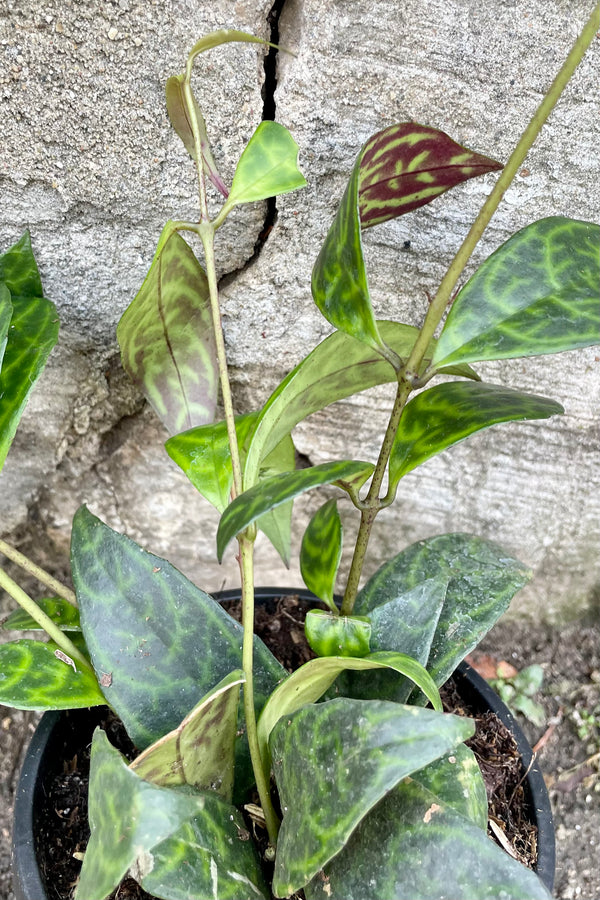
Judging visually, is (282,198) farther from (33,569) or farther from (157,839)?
(157,839)

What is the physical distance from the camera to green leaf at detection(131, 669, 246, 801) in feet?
1.53

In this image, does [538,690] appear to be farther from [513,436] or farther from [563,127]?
[563,127]

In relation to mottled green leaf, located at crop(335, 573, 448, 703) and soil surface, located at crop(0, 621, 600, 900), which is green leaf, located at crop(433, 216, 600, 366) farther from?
soil surface, located at crop(0, 621, 600, 900)

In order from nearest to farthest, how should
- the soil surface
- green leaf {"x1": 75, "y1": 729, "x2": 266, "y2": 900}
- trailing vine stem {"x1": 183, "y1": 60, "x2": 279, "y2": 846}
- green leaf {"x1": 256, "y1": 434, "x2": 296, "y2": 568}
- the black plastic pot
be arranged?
1. green leaf {"x1": 75, "y1": 729, "x2": 266, "y2": 900}
2. trailing vine stem {"x1": 183, "y1": 60, "x2": 279, "y2": 846}
3. the black plastic pot
4. green leaf {"x1": 256, "y1": 434, "x2": 296, "y2": 568}
5. the soil surface

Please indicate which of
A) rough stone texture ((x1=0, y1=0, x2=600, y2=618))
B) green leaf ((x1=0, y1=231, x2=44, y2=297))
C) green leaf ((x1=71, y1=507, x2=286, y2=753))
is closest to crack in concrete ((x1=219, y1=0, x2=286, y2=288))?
rough stone texture ((x1=0, y1=0, x2=600, y2=618))

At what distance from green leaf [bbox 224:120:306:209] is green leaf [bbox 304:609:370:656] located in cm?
32

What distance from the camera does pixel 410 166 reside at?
0.55 metres

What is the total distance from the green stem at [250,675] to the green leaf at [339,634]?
60 mm

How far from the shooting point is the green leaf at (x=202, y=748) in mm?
468

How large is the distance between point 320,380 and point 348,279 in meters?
0.11

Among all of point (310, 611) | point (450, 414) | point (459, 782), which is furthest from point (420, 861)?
point (450, 414)

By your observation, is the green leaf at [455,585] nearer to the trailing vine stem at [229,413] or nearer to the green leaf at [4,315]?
the trailing vine stem at [229,413]

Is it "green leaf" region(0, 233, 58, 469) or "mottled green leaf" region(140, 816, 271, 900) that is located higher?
"green leaf" region(0, 233, 58, 469)

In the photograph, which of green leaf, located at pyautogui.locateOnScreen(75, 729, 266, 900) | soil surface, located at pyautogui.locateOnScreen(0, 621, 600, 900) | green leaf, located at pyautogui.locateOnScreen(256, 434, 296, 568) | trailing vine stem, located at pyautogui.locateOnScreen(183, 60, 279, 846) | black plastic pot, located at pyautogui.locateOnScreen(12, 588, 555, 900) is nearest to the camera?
green leaf, located at pyautogui.locateOnScreen(75, 729, 266, 900)
